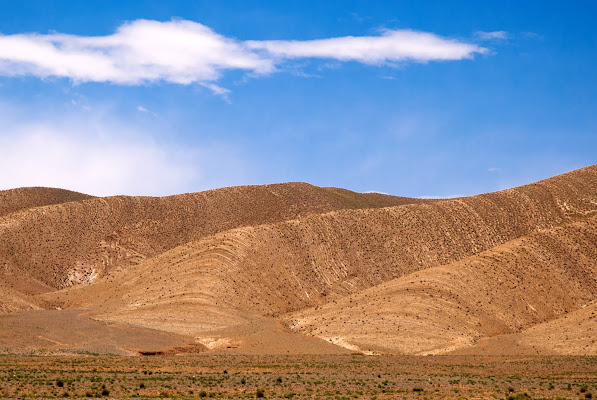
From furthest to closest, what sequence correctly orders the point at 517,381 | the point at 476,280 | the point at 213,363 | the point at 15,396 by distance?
the point at 476,280, the point at 213,363, the point at 517,381, the point at 15,396

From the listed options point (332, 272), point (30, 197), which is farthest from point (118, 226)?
point (332, 272)

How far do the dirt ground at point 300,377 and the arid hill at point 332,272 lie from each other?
6.84 m

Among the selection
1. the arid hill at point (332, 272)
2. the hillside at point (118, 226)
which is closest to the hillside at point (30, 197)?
the hillside at point (118, 226)

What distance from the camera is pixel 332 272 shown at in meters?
86.6

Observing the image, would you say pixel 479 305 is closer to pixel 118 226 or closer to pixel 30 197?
pixel 118 226

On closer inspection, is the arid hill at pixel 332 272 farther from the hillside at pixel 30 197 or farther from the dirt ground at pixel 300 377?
the hillside at pixel 30 197

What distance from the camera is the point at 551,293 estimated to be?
75875 mm

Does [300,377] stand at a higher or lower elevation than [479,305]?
lower

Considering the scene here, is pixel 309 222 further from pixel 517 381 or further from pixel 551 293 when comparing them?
pixel 517 381

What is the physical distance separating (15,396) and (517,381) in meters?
25.9

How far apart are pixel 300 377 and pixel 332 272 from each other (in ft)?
139

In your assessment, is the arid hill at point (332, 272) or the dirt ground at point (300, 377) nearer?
the dirt ground at point (300, 377)

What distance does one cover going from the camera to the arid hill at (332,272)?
216 ft

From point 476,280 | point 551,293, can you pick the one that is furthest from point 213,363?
point 551,293
